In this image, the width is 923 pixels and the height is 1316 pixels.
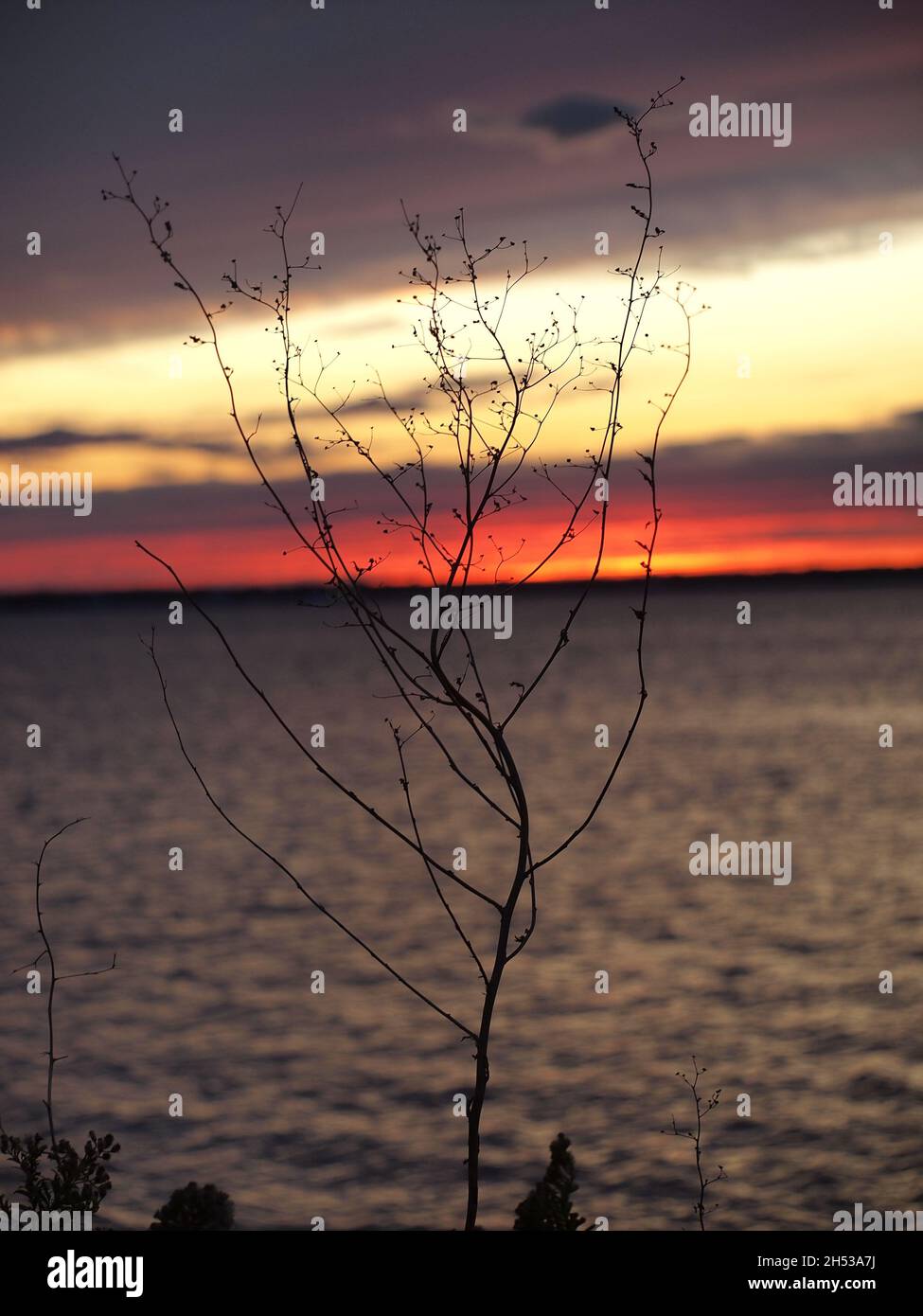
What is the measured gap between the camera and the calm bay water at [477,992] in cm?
1297

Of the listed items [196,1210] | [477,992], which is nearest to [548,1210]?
[196,1210]

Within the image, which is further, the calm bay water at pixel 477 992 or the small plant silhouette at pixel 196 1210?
the calm bay water at pixel 477 992

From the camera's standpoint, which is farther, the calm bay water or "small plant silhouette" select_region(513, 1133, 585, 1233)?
the calm bay water

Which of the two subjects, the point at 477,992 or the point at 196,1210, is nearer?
the point at 196,1210

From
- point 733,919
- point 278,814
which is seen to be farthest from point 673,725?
point 733,919

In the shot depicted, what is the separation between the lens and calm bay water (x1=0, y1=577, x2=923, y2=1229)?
1297 centimetres

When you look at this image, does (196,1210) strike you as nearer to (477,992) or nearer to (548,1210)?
(548,1210)

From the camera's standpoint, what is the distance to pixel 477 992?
18.7 meters

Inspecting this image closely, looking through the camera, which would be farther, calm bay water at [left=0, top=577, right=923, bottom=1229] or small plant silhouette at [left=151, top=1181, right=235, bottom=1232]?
calm bay water at [left=0, top=577, right=923, bottom=1229]

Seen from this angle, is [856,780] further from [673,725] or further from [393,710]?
[393,710]

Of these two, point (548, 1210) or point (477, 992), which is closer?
point (548, 1210)
